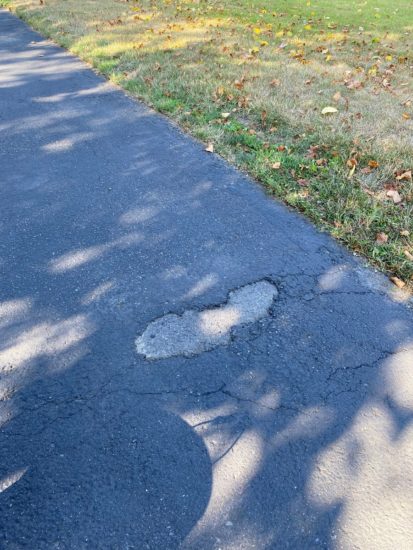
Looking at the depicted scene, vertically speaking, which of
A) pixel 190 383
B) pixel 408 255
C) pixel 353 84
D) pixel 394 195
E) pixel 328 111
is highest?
pixel 353 84

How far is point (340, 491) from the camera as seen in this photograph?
2178 mm

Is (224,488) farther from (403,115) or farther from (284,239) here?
(403,115)

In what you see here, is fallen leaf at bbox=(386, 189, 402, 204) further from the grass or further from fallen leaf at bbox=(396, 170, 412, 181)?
fallen leaf at bbox=(396, 170, 412, 181)

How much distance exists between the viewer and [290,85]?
6.49 metres

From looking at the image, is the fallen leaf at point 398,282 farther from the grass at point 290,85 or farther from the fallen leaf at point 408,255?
the fallen leaf at point 408,255

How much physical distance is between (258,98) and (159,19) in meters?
5.07

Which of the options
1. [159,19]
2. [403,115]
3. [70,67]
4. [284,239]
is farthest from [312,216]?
[159,19]

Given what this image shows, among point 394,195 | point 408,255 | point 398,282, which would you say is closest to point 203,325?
point 398,282

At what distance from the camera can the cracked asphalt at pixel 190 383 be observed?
208 centimetres

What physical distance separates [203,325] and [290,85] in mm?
4791

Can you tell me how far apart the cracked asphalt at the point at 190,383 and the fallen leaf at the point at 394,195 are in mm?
877

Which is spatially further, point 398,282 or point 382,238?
point 382,238

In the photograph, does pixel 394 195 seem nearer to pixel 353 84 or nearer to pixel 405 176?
pixel 405 176

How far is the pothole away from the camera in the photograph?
2.79 metres
